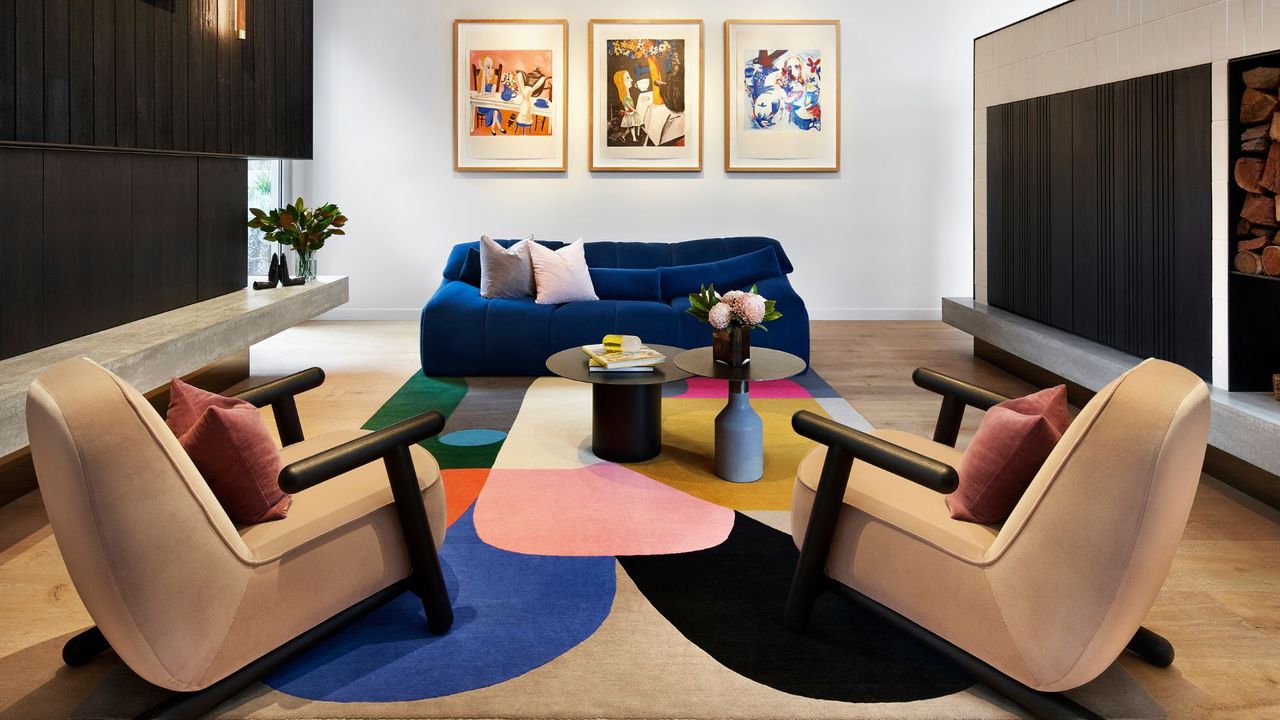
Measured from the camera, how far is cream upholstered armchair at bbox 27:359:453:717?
1665mm

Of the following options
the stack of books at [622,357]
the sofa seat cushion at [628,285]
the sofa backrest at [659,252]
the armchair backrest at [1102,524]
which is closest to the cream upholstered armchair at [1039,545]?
the armchair backrest at [1102,524]

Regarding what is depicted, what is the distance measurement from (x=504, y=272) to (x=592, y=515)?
3020 mm

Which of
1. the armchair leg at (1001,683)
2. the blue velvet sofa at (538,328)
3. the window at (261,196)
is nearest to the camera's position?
the armchair leg at (1001,683)

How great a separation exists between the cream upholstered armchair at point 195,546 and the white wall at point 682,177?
5.93 m

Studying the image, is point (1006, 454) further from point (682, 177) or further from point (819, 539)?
point (682, 177)

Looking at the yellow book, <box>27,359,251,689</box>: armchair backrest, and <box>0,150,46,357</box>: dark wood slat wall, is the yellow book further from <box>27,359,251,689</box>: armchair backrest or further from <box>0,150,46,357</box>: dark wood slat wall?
<box>0,150,46,357</box>: dark wood slat wall

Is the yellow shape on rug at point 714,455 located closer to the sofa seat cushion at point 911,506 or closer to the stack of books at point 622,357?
the stack of books at point 622,357

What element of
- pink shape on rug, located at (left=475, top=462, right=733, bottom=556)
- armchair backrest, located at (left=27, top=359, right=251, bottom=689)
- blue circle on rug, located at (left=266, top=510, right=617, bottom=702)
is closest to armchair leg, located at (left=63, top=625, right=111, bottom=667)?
armchair backrest, located at (left=27, top=359, right=251, bottom=689)

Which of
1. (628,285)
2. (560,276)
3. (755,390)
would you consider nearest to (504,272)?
(560,276)

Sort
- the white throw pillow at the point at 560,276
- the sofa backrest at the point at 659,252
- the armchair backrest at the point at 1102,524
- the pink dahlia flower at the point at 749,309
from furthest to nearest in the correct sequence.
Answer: the sofa backrest at the point at 659,252 → the white throw pillow at the point at 560,276 → the pink dahlia flower at the point at 749,309 → the armchair backrest at the point at 1102,524

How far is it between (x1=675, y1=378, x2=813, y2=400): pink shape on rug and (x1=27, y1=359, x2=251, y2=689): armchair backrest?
10.8 feet

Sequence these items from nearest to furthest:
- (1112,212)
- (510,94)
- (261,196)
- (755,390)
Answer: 1. (1112,212)
2. (755,390)
3. (261,196)
4. (510,94)

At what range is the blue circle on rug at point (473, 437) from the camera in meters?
4.02

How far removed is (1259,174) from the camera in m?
3.45
